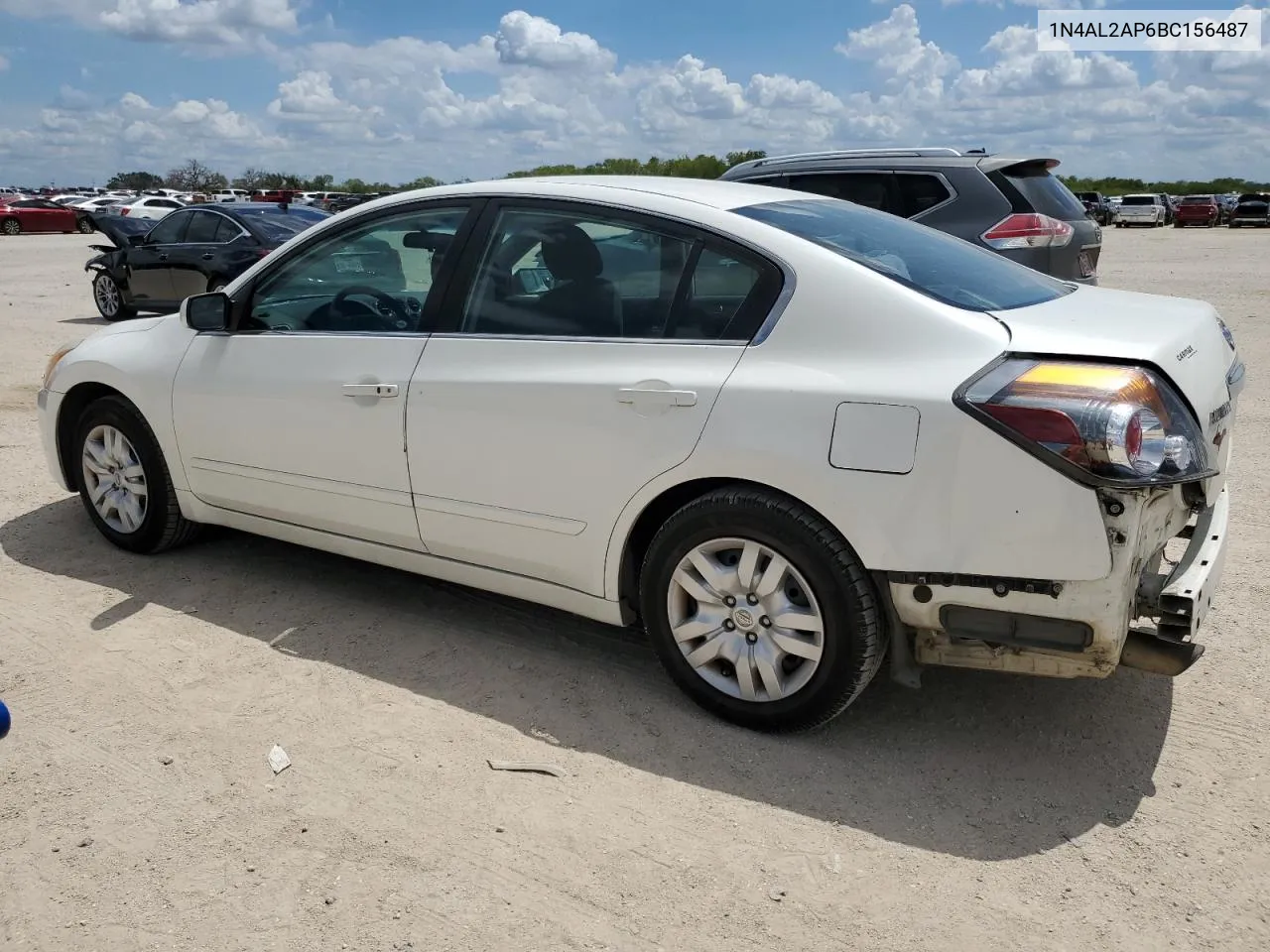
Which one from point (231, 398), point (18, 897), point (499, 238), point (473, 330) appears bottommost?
point (18, 897)

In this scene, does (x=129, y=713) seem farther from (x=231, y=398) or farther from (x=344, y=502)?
(x=231, y=398)

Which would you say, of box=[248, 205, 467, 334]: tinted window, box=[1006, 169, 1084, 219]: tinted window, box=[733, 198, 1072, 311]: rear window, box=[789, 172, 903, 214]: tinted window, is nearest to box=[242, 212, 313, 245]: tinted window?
box=[789, 172, 903, 214]: tinted window

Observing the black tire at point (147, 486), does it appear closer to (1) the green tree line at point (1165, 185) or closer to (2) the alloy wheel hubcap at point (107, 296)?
(2) the alloy wheel hubcap at point (107, 296)

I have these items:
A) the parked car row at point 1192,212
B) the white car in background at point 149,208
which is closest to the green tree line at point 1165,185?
the parked car row at point 1192,212

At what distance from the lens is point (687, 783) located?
316cm

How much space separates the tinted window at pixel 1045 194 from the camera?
7.90 metres

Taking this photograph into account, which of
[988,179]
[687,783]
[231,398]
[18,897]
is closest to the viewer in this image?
[18,897]

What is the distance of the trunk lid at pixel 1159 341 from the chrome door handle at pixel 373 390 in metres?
2.06

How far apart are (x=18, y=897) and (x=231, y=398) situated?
7.23ft

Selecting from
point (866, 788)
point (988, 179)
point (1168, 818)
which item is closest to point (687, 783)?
point (866, 788)

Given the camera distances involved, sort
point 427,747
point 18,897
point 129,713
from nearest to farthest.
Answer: point 18,897 < point 427,747 < point 129,713

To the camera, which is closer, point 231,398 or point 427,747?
point 427,747

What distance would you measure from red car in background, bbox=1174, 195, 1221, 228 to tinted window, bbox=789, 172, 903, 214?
143ft

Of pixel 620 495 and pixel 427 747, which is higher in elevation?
pixel 620 495
